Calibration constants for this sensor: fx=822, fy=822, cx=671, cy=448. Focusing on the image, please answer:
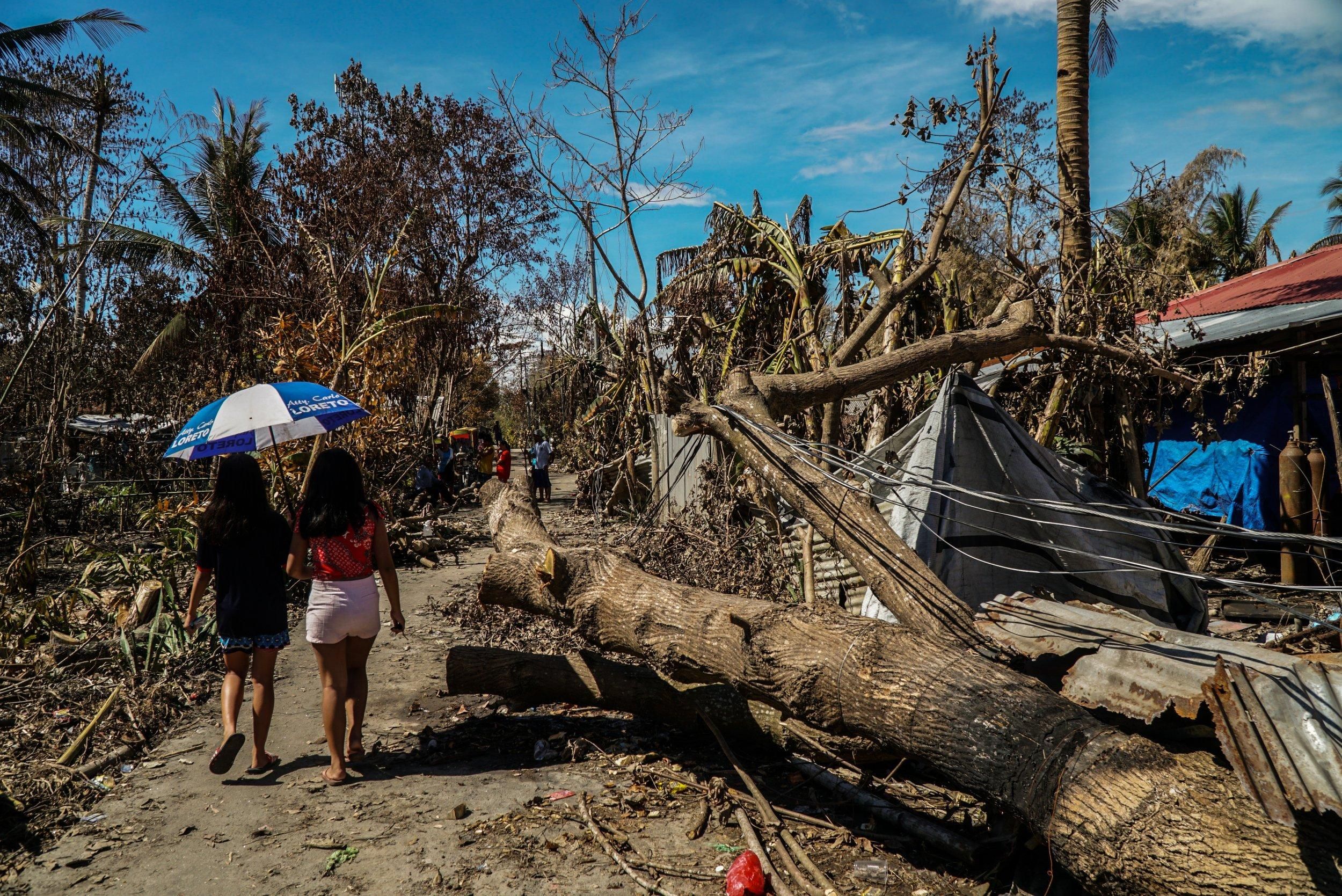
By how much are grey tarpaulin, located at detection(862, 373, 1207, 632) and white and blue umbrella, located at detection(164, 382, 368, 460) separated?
138 inches

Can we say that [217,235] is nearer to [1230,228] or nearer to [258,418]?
[258,418]

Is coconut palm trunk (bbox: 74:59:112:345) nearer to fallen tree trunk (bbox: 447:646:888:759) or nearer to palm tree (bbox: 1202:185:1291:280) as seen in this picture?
fallen tree trunk (bbox: 447:646:888:759)

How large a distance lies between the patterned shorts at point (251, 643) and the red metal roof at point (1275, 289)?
33.1ft

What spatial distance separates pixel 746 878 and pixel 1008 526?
2901 mm

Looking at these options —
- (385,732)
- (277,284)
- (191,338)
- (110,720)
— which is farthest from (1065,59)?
(191,338)

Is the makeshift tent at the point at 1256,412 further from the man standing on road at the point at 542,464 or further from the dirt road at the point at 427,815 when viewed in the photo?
the man standing on road at the point at 542,464

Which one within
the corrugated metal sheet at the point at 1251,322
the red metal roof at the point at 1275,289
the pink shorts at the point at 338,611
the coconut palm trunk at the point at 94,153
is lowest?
the pink shorts at the point at 338,611

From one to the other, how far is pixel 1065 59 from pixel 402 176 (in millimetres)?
13679

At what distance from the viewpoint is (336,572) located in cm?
409

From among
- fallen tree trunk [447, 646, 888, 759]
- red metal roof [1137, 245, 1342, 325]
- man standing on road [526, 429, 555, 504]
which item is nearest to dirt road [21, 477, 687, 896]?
fallen tree trunk [447, 646, 888, 759]

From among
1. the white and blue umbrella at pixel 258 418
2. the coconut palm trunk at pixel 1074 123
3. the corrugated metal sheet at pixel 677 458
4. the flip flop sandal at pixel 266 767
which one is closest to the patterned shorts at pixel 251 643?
the flip flop sandal at pixel 266 767

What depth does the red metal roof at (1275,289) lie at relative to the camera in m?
10.2

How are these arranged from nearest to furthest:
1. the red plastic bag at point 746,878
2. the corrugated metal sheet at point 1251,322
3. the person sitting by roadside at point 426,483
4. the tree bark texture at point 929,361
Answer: the red plastic bag at point 746,878 → the tree bark texture at point 929,361 → the corrugated metal sheet at point 1251,322 → the person sitting by roadside at point 426,483

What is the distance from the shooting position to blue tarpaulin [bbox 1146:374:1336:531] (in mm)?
8930
